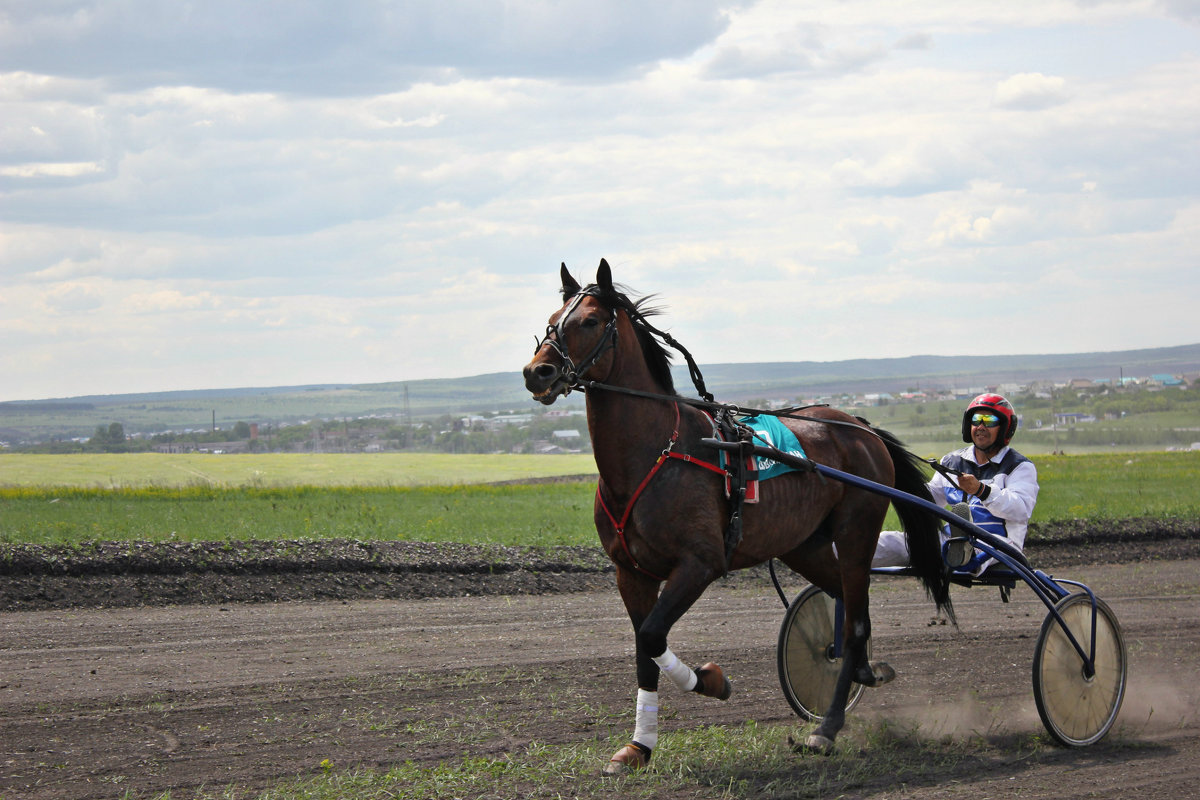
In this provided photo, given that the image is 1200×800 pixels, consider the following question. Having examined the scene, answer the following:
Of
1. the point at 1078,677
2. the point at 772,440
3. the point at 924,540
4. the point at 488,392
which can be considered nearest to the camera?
the point at 772,440

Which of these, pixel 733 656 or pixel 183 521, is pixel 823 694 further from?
pixel 183 521

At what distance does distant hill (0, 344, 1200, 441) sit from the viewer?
140125mm

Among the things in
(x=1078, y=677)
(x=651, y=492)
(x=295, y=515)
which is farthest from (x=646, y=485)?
(x=295, y=515)

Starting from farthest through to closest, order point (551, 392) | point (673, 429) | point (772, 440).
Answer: point (772, 440), point (673, 429), point (551, 392)

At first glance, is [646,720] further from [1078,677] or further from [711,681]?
[1078,677]

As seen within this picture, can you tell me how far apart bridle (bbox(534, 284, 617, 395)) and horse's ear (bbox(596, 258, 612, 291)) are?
1.7 inches

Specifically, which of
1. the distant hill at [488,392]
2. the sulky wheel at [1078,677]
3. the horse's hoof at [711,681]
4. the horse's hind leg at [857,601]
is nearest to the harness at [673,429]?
the horse's hoof at [711,681]

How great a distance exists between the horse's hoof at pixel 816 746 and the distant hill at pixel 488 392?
120m

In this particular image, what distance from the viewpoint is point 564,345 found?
205 inches

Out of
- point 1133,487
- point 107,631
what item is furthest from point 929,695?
point 1133,487


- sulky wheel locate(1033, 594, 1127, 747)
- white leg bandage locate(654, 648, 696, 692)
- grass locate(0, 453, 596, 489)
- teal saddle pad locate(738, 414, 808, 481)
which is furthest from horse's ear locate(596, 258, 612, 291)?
grass locate(0, 453, 596, 489)

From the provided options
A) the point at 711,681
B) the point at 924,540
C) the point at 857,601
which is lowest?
the point at 711,681

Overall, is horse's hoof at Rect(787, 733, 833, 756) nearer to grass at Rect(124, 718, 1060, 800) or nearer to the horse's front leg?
grass at Rect(124, 718, 1060, 800)

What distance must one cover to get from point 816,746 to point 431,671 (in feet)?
10.1
